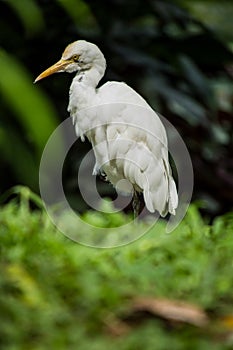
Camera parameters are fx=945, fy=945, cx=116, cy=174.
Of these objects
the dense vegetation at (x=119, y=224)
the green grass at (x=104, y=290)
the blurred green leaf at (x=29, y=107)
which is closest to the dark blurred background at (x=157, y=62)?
the dense vegetation at (x=119, y=224)

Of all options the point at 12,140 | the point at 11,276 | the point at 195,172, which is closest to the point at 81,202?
the point at 195,172

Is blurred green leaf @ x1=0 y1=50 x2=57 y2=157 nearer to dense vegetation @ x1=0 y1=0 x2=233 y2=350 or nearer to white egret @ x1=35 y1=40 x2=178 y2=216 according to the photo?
dense vegetation @ x1=0 y1=0 x2=233 y2=350

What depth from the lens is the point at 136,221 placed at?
7.83ft

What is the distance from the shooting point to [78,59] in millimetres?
2074

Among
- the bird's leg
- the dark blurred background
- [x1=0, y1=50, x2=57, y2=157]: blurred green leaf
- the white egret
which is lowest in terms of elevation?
the dark blurred background

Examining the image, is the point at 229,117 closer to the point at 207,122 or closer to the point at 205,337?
the point at 207,122

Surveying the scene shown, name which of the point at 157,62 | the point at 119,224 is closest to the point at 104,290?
the point at 119,224

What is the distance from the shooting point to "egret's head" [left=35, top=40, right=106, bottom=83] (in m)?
2.06

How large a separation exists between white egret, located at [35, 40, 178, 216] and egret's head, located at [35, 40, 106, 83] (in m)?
0.01

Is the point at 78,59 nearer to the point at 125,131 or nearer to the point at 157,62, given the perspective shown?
the point at 125,131

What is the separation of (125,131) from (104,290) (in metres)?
0.63

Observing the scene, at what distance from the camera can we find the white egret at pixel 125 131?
2.14m

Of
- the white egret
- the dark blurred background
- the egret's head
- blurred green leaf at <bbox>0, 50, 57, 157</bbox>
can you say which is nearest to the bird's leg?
the white egret

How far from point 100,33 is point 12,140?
1453 millimetres
